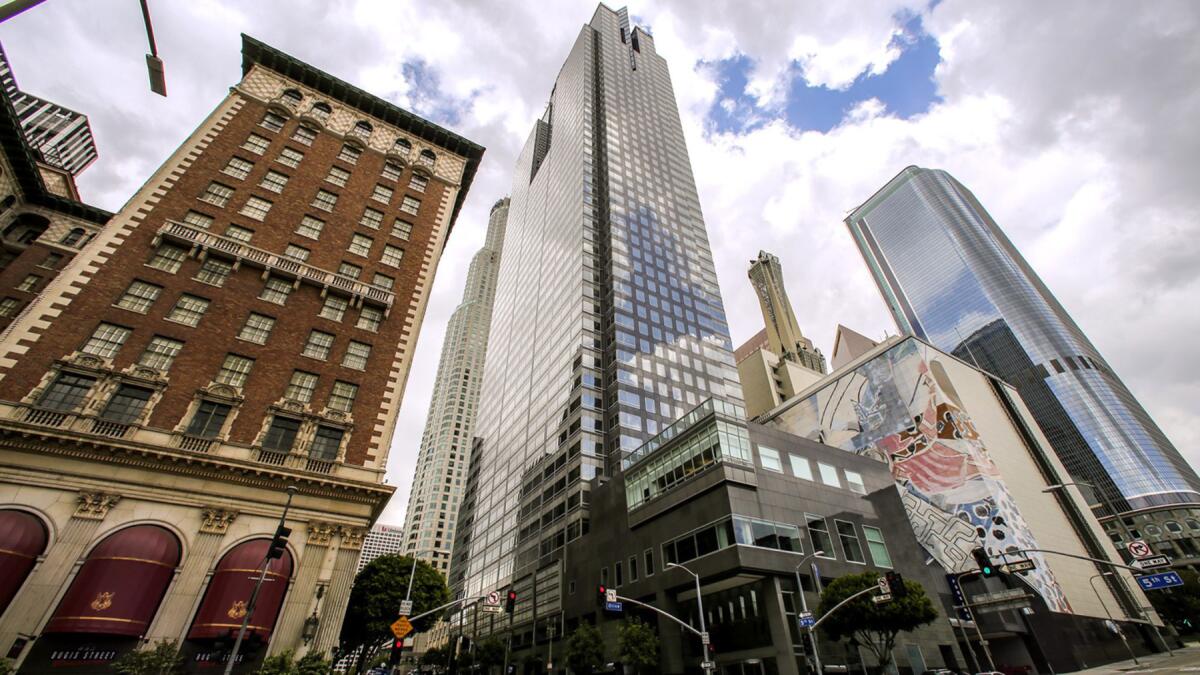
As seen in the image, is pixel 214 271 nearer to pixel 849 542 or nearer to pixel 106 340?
pixel 106 340

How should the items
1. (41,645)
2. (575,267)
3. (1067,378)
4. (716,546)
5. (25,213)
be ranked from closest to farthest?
(41,645) < (716,546) < (25,213) < (575,267) < (1067,378)

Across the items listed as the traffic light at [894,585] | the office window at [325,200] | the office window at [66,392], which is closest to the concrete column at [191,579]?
the office window at [66,392]

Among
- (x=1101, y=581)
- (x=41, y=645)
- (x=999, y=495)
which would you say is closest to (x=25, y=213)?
(x=41, y=645)

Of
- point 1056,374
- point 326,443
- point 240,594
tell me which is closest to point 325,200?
point 326,443

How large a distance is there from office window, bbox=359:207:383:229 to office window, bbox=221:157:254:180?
7.94 metres

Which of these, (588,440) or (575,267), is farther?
(575,267)

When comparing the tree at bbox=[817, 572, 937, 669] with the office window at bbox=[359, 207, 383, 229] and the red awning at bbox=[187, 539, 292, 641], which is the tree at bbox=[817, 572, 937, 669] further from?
the office window at bbox=[359, 207, 383, 229]

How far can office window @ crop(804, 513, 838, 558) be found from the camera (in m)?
44.1

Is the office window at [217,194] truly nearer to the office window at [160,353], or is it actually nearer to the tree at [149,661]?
the office window at [160,353]

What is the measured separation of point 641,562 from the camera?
48.6 metres

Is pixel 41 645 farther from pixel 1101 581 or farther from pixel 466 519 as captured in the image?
pixel 1101 581

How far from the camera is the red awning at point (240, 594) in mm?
21875

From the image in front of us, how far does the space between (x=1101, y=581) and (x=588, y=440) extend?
73.5 metres

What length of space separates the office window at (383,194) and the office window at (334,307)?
427 inches
